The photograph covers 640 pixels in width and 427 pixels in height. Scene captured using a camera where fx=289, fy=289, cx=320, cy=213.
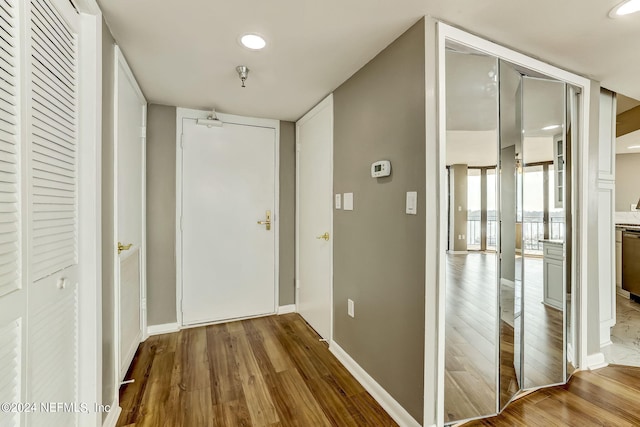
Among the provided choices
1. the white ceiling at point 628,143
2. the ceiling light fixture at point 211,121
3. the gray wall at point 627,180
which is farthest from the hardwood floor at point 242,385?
the gray wall at point 627,180

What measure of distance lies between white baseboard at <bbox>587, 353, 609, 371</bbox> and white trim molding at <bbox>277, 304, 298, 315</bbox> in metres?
2.61

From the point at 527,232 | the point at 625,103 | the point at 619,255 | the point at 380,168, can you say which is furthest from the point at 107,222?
the point at 619,255

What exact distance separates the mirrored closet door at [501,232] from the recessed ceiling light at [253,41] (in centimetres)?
105

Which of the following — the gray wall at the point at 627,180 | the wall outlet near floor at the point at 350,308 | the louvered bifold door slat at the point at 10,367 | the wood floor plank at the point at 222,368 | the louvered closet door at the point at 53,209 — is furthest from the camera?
the gray wall at the point at 627,180

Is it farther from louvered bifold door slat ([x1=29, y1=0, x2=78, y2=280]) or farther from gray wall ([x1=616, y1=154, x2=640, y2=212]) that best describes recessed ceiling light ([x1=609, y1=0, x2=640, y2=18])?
gray wall ([x1=616, y1=154, x2=640, y2=212])

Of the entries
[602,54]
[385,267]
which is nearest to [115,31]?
[385,267]

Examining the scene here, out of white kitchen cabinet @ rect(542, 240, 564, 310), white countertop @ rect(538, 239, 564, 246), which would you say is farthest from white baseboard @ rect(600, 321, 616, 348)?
white countertop @ rect(538, 239, 564, 246)

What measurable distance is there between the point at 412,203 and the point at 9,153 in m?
1.61

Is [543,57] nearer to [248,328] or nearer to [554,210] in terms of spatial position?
[554,210]

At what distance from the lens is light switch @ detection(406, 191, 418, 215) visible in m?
1.55

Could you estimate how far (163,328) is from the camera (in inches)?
110

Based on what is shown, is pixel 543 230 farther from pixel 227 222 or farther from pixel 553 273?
pixel 227 222

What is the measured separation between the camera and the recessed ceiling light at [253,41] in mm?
1653

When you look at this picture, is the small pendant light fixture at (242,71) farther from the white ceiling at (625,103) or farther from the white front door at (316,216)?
the white ceiling at (625,103)
